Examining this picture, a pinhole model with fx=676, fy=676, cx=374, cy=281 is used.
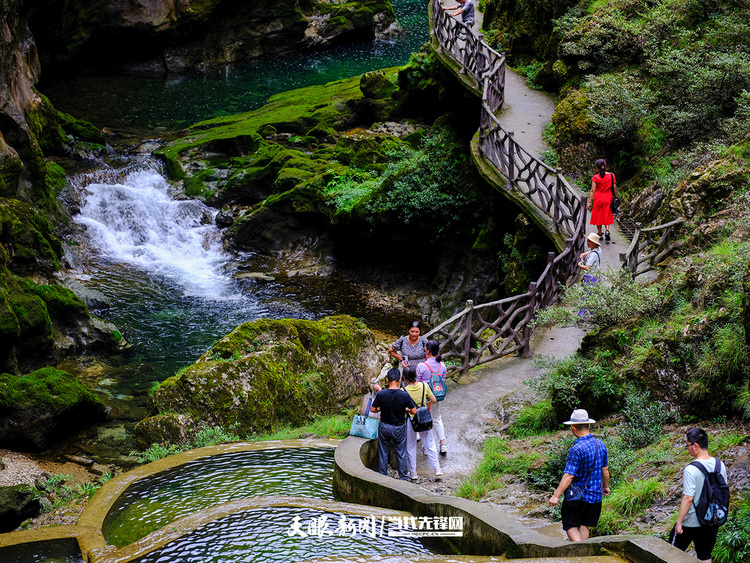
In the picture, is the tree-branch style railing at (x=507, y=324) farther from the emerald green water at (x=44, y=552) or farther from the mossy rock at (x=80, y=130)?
the mossy rock at (x=80, y=130)

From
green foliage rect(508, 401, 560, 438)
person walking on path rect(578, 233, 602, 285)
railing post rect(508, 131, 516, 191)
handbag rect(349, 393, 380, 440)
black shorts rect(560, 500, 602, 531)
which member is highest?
railing post rect(508, 131, 516, 191)

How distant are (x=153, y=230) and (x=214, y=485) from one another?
16.0 meters

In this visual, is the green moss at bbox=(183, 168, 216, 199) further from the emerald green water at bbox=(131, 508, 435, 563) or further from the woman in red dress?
the emerald green water at bbox=(131, 508, 435, 563)

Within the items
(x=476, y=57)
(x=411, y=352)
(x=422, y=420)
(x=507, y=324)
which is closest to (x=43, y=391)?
(x=411, y=352)

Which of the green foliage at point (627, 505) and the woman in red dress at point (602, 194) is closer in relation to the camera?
the green foliage at point (627, 505)

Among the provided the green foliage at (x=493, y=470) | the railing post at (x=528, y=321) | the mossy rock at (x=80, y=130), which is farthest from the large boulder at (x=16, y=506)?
the mossy rock at (x=80, y=130)

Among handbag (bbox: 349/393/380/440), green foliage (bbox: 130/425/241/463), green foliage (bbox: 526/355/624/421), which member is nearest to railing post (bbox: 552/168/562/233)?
green foliage (bbox: 526/355/624/421)

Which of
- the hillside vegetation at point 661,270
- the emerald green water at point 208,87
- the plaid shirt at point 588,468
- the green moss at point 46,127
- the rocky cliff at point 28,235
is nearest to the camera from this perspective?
the plaid shirt at point 588,468

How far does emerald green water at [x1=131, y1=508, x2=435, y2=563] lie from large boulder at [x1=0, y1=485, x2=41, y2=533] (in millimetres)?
3282

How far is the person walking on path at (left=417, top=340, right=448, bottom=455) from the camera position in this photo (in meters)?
9.42

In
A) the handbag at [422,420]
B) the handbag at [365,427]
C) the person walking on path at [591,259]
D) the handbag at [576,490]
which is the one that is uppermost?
Result: the person walking on path at [591,259]

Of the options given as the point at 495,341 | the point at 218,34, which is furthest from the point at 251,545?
the point at 218,34

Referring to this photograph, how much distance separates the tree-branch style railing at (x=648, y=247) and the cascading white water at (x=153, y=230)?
12260mm

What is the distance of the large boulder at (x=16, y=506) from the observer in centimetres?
902
